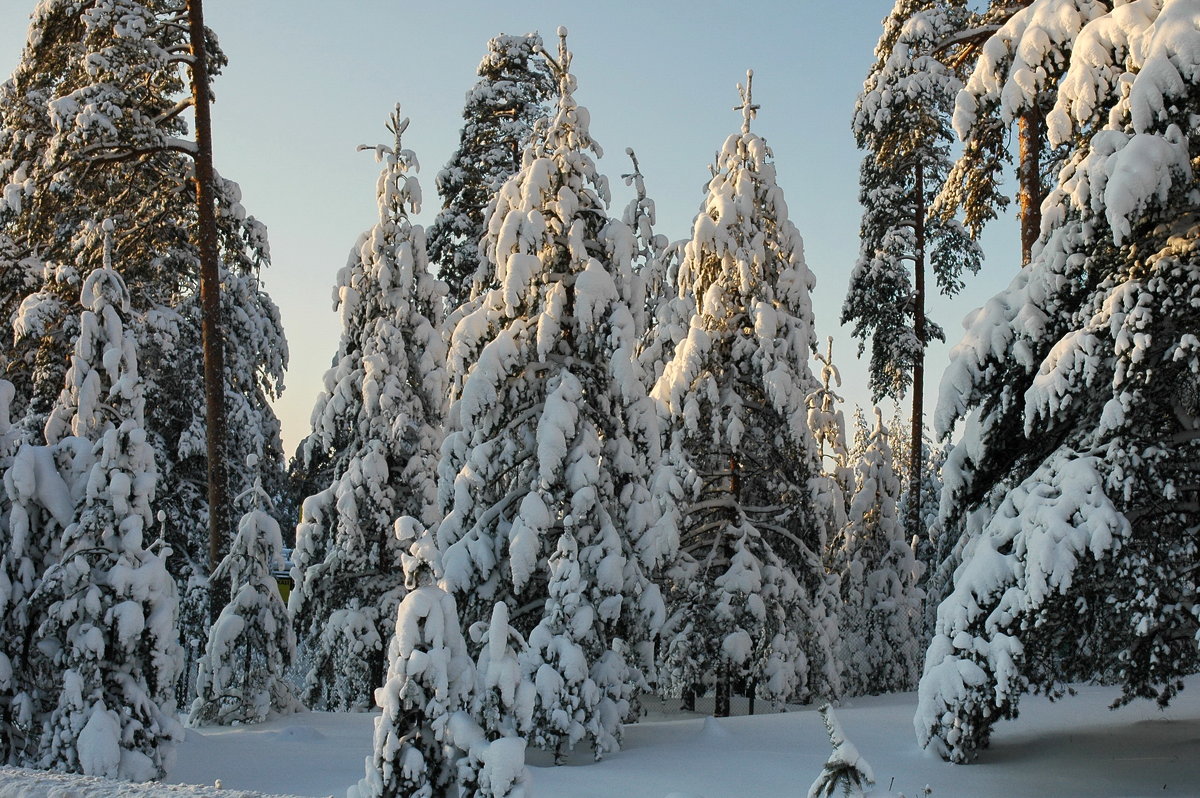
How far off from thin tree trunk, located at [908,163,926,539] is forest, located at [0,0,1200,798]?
199 millimetres

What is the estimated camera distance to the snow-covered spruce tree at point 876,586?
73.3 feet

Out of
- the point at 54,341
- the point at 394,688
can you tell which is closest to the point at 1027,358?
the point at 394,688

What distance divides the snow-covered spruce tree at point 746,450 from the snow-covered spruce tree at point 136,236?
8.41 meters

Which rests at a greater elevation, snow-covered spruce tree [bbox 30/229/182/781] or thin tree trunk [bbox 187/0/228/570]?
thin tree trunk [bbox 187/0/228/570]

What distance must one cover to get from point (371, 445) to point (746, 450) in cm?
649

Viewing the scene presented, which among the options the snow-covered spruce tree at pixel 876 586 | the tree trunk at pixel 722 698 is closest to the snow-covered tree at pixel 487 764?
the tree trunk at pixel 722 698

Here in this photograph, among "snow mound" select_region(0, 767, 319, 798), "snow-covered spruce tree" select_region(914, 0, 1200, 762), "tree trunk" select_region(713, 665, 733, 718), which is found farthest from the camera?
"tree trunk" select_region(713, 665, 733, 718)

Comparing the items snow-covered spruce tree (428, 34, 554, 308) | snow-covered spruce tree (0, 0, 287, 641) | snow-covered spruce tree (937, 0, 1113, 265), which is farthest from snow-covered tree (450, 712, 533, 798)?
snow-covered spruce tree (428, 34, 554, 308)

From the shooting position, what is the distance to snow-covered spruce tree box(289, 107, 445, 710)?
18.0 metres

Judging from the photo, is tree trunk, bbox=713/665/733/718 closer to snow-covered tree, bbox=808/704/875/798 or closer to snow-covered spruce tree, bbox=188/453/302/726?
snow-covered spruce tree, bbox=188/453/302/726

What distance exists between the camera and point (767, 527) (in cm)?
1734

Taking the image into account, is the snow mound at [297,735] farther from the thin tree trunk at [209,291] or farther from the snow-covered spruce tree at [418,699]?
the snow-covered spruce tree at [418,699]

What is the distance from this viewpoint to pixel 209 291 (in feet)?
55.3

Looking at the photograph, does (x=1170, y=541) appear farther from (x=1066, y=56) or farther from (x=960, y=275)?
(x=960, y=275)
